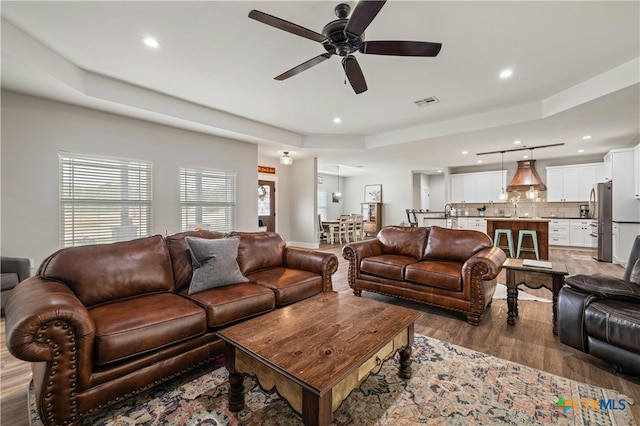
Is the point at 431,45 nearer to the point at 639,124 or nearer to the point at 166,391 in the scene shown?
the point at 166,391

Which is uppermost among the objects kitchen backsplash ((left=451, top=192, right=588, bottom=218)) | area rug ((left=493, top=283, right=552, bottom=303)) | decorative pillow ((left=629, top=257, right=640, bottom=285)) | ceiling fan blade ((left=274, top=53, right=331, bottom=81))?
ceiling fan blade ((left=274, top=53, right=331, bottom=81))

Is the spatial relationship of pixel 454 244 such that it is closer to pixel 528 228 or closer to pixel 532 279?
pixel 532 279

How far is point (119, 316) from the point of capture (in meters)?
1.74

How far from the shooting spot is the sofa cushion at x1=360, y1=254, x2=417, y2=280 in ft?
10.9

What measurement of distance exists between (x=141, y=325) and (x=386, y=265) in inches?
102

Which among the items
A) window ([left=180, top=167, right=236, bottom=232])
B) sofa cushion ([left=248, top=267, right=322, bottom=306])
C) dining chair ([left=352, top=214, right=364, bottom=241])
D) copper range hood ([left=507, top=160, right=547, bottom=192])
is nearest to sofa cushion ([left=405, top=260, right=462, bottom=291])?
sofa cushion ([left=248, top=267, right=322, bottom=306])

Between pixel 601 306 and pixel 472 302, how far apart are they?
3.14ft

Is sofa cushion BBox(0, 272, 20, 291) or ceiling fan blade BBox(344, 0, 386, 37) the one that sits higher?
ceiling fan blade BBox(344, 0, 386, 37)

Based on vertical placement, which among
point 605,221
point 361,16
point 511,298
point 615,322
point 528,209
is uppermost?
point 361,16

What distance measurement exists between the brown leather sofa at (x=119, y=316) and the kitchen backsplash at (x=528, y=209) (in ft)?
26.6

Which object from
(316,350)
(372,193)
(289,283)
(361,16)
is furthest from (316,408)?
(372,193)

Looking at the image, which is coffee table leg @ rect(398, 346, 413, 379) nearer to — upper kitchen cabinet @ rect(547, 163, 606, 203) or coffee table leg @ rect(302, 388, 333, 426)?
coffee table leg @ rect(302, 388, 333, 426)

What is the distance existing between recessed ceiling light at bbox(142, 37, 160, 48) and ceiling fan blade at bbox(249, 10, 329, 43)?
1.51 m

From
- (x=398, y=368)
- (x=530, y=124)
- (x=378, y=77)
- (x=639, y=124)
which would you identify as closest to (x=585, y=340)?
(x=398, y=368)
